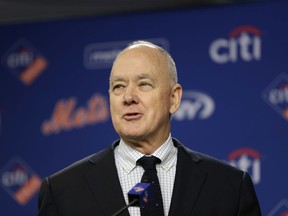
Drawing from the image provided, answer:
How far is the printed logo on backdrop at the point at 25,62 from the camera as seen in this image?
3.24 metres

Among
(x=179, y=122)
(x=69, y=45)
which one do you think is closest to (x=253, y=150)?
(x=179, y=122)

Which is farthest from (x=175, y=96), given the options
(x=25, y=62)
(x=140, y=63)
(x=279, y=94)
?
(x=25, y=62)

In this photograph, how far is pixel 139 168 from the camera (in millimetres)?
1580

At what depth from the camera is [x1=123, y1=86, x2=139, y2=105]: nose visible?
1540 millimetres

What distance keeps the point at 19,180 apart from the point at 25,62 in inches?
22.1

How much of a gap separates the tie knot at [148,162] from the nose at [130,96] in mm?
135

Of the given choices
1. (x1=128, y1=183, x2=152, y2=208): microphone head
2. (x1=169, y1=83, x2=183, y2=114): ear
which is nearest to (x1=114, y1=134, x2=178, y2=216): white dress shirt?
(x1=169, y1=83, x2=183, y2=114): ear

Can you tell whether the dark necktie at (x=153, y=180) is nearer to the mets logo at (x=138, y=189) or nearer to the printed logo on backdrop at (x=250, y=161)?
the mets logo at (x=138, y=189)

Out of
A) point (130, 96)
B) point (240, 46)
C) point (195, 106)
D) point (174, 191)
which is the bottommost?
point (195, 106)

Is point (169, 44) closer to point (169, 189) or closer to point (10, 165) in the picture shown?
point (10, 165)

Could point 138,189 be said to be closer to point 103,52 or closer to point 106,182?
point 106,182

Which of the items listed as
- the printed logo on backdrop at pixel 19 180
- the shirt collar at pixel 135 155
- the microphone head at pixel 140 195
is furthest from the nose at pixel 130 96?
the printed logo on backdrop at pixel 19 180

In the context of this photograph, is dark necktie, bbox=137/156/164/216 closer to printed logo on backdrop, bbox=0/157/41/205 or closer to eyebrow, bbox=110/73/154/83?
eyebrow, bbox=110/73/154/83

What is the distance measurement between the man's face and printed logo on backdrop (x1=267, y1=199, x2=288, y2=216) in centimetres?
131
